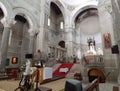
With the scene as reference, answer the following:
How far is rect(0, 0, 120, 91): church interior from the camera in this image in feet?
17.0

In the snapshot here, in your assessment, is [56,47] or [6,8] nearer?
[6,8]

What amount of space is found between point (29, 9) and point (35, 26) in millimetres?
2471

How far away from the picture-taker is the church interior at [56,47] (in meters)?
5.18

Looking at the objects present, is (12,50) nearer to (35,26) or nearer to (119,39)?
(35,26)

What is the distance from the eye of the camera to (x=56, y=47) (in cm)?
1747

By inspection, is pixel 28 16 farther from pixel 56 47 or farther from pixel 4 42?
pixel 56 47

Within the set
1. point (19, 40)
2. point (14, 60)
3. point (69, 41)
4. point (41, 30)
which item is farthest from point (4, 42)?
point (69, 41)

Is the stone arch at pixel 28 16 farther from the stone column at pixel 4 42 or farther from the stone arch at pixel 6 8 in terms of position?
the stone column at pixel 4 42

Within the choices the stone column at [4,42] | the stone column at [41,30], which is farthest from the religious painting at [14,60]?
the stone column at [4,42]

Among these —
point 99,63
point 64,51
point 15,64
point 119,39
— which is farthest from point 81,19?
point 119,39

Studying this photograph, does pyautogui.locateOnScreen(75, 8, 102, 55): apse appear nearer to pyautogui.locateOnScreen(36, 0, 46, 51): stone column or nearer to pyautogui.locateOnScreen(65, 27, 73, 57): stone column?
pyautogui.locateOnScreen(65, 27, 73, 57): stone column

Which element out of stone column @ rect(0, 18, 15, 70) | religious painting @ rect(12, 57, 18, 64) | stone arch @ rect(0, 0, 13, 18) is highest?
stone arch @ rect(0, 0, 13, 18)

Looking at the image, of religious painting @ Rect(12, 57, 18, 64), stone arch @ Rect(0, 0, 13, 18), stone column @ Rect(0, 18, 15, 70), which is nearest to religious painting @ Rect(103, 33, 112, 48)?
stone column @ Rect(0, 18, 15, 70)

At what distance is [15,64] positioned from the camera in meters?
14.1
